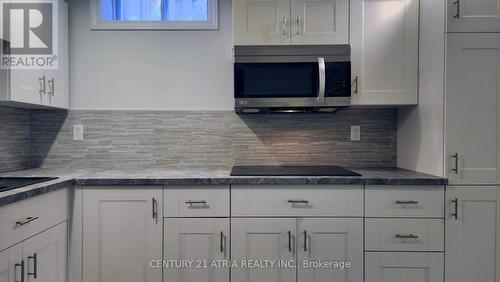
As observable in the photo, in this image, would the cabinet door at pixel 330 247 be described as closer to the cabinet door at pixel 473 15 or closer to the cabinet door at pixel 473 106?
the cabinet door at pixel 473 106

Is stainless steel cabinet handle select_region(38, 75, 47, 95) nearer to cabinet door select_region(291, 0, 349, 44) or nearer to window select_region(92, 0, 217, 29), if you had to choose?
window select_region(92, 0, 217, 29)

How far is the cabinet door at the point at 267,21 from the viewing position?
6.86ft

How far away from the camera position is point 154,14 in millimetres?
2424

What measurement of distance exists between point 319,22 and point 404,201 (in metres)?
1.22

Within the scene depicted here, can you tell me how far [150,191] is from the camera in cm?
185

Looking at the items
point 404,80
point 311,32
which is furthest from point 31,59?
point 404,80

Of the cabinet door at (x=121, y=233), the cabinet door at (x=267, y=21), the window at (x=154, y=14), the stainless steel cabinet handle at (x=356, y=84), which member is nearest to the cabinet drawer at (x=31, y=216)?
the cabinet door at (x=121, y=233)

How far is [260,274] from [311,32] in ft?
5.04

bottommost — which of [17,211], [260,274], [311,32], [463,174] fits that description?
[260,274]

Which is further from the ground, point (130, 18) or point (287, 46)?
point (130, 18)

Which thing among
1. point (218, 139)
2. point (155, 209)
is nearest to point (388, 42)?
point (218, 139)

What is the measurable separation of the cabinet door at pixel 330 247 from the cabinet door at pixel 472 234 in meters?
0.50

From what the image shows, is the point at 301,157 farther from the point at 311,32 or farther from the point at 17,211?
the point at 17,211

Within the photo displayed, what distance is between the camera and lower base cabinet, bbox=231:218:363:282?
6.10 ft
